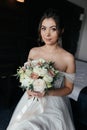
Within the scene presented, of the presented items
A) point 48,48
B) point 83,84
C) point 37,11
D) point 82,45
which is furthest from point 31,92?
point 82,45

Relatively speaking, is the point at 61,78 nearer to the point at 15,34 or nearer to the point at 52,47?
the point at 52,47

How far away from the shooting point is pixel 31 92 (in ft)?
5.06

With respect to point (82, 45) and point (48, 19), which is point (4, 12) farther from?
point (82, 45)

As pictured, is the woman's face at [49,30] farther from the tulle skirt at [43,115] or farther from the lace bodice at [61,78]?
the tulle skirt at [43,115]

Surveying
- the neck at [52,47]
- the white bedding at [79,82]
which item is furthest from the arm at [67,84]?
the white bedding at [79,82]

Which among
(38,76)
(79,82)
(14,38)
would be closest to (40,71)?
(38,76)

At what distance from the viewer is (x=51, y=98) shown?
1.68 m

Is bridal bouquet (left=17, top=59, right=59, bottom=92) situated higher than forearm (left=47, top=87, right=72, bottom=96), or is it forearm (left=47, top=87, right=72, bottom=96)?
bridal bouquet (left=17, top=59, right=59, bottom=92)

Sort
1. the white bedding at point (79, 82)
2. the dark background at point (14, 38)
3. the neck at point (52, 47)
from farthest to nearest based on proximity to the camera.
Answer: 1. the dark background at point (14, 38)
2. the white bedding at point (79, 82)
3. the neck at point (52, 47)

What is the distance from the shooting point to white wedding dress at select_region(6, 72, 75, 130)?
147cm

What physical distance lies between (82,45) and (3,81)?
10.1 feet

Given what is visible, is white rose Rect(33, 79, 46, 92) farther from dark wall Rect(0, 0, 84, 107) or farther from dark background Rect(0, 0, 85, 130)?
dark wall Rect(0, 0, 84, 107)

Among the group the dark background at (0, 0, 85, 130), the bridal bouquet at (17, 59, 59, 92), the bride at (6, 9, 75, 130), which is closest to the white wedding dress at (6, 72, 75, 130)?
the bride at (6, 9, 75, 130)

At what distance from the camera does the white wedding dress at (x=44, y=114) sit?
1.47 m
